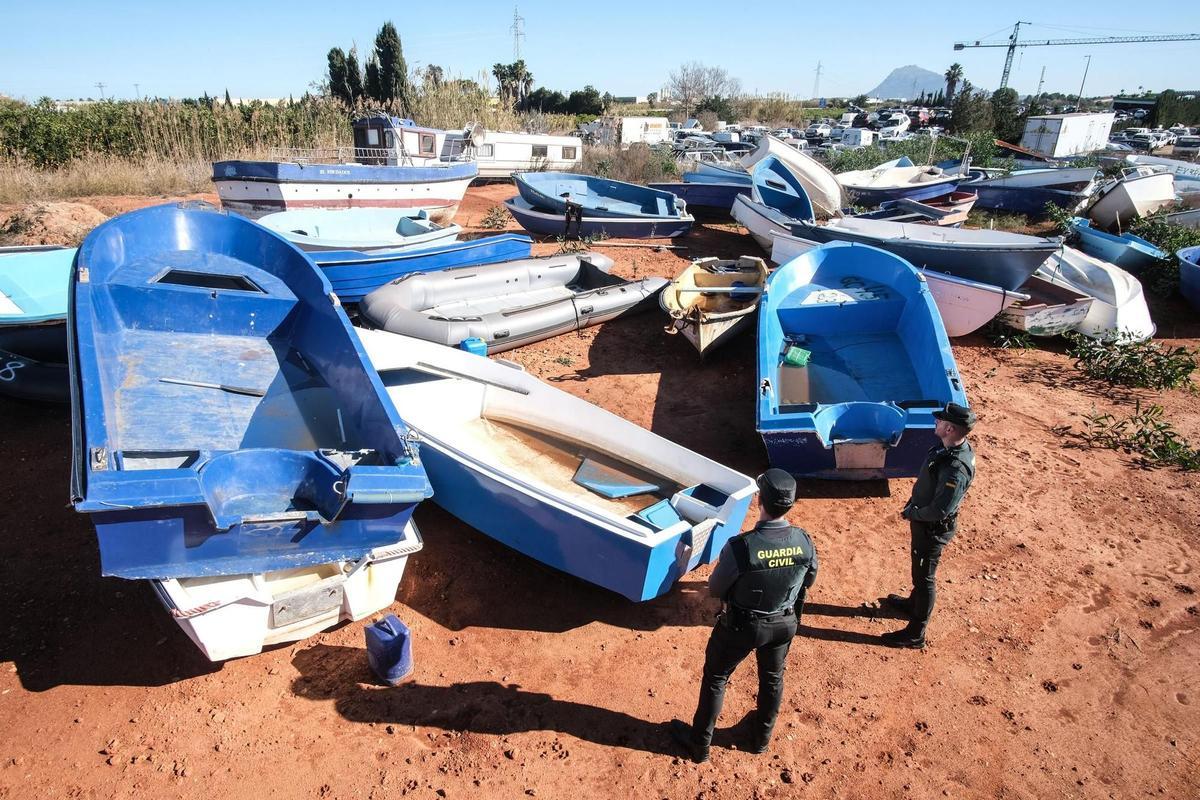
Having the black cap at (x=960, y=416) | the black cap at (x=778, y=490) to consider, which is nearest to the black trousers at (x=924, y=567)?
the black cap at (x=960, y=416)

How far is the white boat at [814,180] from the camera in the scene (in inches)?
503

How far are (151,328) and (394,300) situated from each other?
115 inches

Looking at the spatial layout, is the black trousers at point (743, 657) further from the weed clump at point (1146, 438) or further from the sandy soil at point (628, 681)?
the weed clump at point (1146, 438)

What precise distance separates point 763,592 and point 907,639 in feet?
5.74

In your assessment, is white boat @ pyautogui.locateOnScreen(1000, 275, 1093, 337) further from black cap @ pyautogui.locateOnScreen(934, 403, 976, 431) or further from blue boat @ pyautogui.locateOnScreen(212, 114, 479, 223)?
blue boat @ pyautogui.locateOnScreen(212, 114, 479, 223)

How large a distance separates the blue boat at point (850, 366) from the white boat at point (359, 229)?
508 cm

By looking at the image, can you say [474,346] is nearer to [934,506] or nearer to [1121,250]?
[934,506]

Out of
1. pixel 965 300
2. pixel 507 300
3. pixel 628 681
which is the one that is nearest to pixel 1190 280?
pixel 965 300

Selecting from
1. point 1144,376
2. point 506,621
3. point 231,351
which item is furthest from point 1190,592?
point 231,351

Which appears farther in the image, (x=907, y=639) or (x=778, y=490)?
(x=907, y=639)

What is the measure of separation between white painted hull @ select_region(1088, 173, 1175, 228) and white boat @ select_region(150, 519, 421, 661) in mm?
15850

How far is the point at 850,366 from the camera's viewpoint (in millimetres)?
6785

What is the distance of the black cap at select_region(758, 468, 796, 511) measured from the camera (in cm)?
282

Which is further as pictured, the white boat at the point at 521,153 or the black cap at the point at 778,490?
the white boat at the point at 521,153
